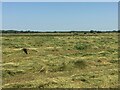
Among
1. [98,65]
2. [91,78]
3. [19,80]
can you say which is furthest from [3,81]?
[98,65]

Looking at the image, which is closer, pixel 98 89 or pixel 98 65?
pixel 98 89

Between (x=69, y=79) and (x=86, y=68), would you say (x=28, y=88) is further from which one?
(x=86, y=68)

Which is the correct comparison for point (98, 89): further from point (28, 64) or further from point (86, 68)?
point (28, 64)

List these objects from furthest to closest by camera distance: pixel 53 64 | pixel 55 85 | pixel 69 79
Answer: pixel 53 64 < pixel 69 79 < pixel 55 85

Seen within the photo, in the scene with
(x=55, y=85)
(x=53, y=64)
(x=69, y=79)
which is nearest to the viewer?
(x=55, y=85)

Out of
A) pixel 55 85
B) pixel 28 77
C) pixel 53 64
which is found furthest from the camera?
pixel 53 64

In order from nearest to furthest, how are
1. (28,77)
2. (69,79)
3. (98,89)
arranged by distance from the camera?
(98,89)
(69,79)
(28,77)

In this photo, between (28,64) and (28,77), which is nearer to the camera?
(28,77)

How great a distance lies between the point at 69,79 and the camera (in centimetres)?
2247

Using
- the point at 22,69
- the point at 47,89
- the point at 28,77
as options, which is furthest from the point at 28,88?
the point at 22,69

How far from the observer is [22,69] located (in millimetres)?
28531

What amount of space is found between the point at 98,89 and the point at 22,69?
10.6 m

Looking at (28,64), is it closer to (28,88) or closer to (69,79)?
(69,79)

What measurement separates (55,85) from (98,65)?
38.0ft
